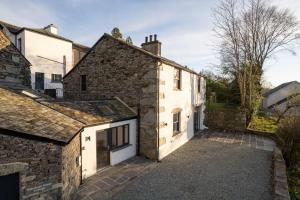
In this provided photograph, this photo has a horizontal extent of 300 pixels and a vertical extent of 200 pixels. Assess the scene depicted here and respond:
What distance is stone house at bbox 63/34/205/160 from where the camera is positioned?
37.9 feet

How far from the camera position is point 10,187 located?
5.45 meters

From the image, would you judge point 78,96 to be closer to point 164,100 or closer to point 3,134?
point 164,100

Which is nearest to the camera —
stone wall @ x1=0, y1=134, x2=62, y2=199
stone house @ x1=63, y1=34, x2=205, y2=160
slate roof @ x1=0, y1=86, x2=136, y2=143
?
stone wall @ x1=0, y1=134, x2=62, y2=199

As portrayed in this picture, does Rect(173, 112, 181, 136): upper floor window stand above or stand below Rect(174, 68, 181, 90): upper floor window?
below

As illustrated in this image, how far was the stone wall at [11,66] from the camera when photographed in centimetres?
1074

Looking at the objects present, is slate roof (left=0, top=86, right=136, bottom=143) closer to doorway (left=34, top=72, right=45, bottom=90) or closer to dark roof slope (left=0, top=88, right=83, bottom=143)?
dark roof slope (left=0, top=88, right=83, bottom=143)

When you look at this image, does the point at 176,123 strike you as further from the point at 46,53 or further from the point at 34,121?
the point at 46,53

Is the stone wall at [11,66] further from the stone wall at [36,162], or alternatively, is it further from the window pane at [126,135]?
the window pane at [126,135]

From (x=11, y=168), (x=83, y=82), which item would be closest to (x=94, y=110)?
(x=83, y=82)

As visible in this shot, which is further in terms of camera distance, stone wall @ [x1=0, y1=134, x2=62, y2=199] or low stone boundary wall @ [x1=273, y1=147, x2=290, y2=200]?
low stone boundary wall @ [x1=273, y1=147, x2=290, y2=200]

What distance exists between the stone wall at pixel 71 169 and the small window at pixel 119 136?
2824mm

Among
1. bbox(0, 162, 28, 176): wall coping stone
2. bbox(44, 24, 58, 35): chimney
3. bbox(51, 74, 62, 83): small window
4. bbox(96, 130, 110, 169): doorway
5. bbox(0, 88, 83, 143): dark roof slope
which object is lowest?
bbox(96, 130, 110, 169): doorway

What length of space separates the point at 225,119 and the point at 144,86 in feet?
43.0

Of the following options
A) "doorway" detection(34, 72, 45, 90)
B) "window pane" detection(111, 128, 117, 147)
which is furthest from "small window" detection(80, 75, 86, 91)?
"doorway" detection(34, 72, 45, 90)
